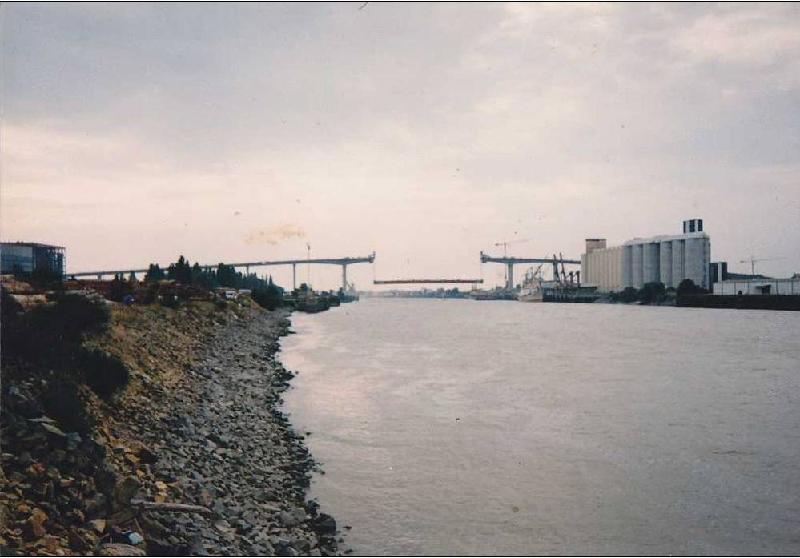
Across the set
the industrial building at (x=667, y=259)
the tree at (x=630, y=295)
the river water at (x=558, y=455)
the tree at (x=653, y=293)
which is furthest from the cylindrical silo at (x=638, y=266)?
the river water at (x=558, y=455)

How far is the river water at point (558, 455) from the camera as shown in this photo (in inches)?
441

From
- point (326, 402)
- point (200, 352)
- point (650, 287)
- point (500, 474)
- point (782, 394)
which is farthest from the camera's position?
point (650, 287)

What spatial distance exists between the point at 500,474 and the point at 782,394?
17274mm

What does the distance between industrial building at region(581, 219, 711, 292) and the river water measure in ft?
422

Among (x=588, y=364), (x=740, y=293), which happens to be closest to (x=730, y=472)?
(x=588, y=364)

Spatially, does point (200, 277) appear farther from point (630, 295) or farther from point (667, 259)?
point (667, 259)

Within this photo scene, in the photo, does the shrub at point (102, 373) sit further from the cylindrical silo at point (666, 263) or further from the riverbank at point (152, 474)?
the cylindrical silo at point (666, 263)

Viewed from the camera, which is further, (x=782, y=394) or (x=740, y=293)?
(x=740, y=293)

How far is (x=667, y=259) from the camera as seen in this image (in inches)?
6521

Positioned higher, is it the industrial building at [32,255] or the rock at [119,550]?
the industrial building at [32,255]

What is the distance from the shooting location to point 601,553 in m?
10.5

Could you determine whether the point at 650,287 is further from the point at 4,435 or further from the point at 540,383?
the point at 4,435

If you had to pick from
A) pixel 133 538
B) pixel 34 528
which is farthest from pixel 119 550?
pixel 34 528

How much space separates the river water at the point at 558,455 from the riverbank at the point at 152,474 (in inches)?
52.4
